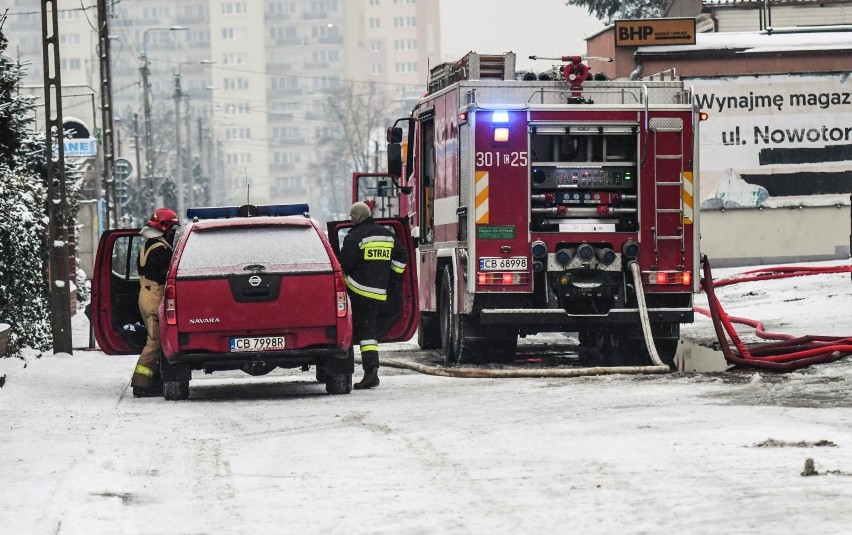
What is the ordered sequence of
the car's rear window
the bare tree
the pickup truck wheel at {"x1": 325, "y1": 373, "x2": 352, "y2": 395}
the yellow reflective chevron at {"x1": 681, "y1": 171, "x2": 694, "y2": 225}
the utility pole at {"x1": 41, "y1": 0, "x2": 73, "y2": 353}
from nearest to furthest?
the car's rear window < the pickup truck wheel at {"x1": 325, "y1": 373, "x2": 352, "y2": 395} < the yellow reflective chevron at {"x1": 681, "y1": 171, "x2": 694, "y2": 225} < the utility pole at {"x1": 41, "y1": 0, "x2": 73, "y2": 353} < the bare tree

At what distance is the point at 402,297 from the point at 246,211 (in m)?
1.75

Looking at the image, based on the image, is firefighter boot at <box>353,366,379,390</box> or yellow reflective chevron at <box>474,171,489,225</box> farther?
yellow reflective chevron at <box>474,171,489,225</box>

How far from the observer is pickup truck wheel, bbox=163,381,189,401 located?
583 inches

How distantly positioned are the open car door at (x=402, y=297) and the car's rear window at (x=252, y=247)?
Result: 1373 millimetres

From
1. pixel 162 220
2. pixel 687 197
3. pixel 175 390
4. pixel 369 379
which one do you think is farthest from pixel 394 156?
pixel 175 390

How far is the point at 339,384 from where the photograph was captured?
49.2ft

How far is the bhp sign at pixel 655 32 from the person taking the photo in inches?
1460

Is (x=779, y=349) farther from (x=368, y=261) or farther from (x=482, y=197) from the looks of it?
(x=368, y=261)

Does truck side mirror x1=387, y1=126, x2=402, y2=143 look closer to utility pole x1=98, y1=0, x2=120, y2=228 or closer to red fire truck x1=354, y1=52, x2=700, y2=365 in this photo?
red fire truck x1=354, y1=52, x2=700, y2=365

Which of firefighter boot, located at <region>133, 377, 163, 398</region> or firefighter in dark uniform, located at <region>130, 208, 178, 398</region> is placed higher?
firefighter in dark uniform, located at <region>130, 208, 178, 398</region>

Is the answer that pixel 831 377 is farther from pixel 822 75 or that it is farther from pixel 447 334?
pixel 822 75


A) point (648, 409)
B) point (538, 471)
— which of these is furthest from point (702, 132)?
point (538, 471)

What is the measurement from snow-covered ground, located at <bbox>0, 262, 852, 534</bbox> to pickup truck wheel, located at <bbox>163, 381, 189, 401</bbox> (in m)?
0.28

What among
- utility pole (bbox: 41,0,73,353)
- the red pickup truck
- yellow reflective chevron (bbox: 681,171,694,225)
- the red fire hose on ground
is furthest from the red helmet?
utility pole (bbox: 41,0,73,353)
